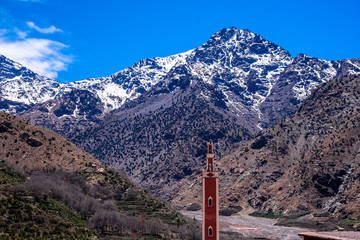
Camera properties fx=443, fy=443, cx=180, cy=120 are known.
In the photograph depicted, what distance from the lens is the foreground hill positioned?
72.1 metres

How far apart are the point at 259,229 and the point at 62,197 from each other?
74.0 meters

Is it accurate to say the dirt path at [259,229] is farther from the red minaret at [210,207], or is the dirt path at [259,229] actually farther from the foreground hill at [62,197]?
the red minaret at [210,207]

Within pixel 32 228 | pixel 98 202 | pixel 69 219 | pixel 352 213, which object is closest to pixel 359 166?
pixel 352 213

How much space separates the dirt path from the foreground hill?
30.7 meters

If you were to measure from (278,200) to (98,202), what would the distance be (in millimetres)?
94798

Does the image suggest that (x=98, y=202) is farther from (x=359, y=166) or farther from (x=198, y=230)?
(x=359, y=166)

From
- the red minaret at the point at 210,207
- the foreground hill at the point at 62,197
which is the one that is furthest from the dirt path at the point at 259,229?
the red minaret at the point at 210,207

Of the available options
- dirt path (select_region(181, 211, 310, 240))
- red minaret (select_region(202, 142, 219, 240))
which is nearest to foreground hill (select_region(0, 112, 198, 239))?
red minaret (select_region(202, 142, 219, 240))

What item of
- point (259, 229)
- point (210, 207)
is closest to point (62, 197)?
point (210, 207)

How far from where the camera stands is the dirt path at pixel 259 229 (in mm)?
132625

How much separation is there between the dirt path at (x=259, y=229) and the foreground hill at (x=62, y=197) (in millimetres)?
30657

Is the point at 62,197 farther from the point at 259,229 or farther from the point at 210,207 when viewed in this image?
the point at 259,229

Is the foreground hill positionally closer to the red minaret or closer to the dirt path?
the red minaret

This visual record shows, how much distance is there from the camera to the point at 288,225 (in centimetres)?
15075
